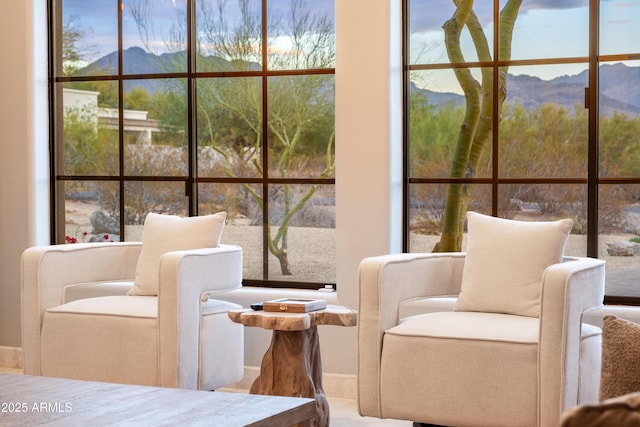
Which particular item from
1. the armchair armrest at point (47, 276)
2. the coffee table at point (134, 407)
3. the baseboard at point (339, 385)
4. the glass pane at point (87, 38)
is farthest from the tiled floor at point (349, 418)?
the glass pane at point (87, 38)

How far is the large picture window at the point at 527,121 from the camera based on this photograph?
14.3 ft

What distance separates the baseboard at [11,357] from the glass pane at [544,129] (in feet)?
9.71

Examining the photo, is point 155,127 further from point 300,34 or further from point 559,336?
point 559,336

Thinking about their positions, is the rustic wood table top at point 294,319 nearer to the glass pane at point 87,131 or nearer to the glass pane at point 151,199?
the glass pane at point 151,199

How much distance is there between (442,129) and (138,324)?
177 centimetres

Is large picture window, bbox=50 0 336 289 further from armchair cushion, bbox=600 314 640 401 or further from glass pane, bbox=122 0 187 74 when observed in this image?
armchair cushion, bbox=600 314 640 401

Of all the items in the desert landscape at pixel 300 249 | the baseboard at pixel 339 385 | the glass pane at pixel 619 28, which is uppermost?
the glass pane at pixel 619 28

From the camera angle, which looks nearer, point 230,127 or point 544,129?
point 544,129

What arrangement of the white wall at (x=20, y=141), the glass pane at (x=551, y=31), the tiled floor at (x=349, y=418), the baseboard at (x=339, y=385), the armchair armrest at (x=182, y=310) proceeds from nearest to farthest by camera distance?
the armchair armrest at (x=182, y=310)
the tiled floor at (x=349, y=418)
the glass pane at (x=551, y=31)
the baseboard at (x=339, y=385)
the white wall at (x=20, y=141)

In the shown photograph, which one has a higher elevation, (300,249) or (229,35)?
(229,35)

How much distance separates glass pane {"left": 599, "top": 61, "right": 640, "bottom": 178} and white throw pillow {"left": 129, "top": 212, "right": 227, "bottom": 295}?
5.95 ft

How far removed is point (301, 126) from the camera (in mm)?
5016

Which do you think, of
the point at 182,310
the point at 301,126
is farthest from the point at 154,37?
the point at 182,310

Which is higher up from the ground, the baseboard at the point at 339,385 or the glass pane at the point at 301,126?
the glass pane at the point at 301,126
